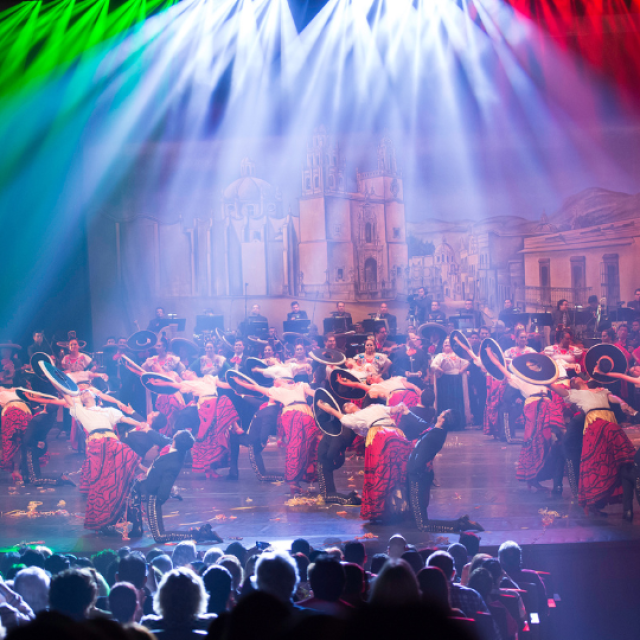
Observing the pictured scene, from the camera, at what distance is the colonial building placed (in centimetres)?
1041

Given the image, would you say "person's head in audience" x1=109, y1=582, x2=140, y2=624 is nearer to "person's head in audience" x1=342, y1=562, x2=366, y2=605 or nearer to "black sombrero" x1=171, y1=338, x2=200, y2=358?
"person's head in audience" x1=342, y1=562, x2=366, y2=605

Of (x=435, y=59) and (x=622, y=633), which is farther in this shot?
(x=435, y=59)

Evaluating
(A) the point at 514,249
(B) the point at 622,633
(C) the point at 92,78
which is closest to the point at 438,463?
(A) the point at 514,249

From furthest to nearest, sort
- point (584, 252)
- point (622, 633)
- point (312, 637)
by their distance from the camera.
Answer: point (584, 252), point (622, 633), point (312, 637)

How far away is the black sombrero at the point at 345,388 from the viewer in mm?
9609

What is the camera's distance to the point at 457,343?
10.1 metres

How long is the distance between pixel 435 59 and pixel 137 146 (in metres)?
4.77

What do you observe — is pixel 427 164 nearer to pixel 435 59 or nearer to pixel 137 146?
pixel 435 59

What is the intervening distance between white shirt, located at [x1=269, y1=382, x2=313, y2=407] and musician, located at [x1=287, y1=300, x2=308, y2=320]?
45.1 inches

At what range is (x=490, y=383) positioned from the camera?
9.88 m

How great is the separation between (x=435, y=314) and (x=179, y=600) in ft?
25.8

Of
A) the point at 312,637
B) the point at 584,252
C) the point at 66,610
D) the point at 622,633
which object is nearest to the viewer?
the point at 312,637

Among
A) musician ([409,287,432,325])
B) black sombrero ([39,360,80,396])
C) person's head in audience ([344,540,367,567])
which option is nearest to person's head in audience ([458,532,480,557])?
person's head in audience ([344,540,367,567])

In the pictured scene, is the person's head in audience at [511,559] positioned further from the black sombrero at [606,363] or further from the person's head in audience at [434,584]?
the black sombrero at [606,363]
